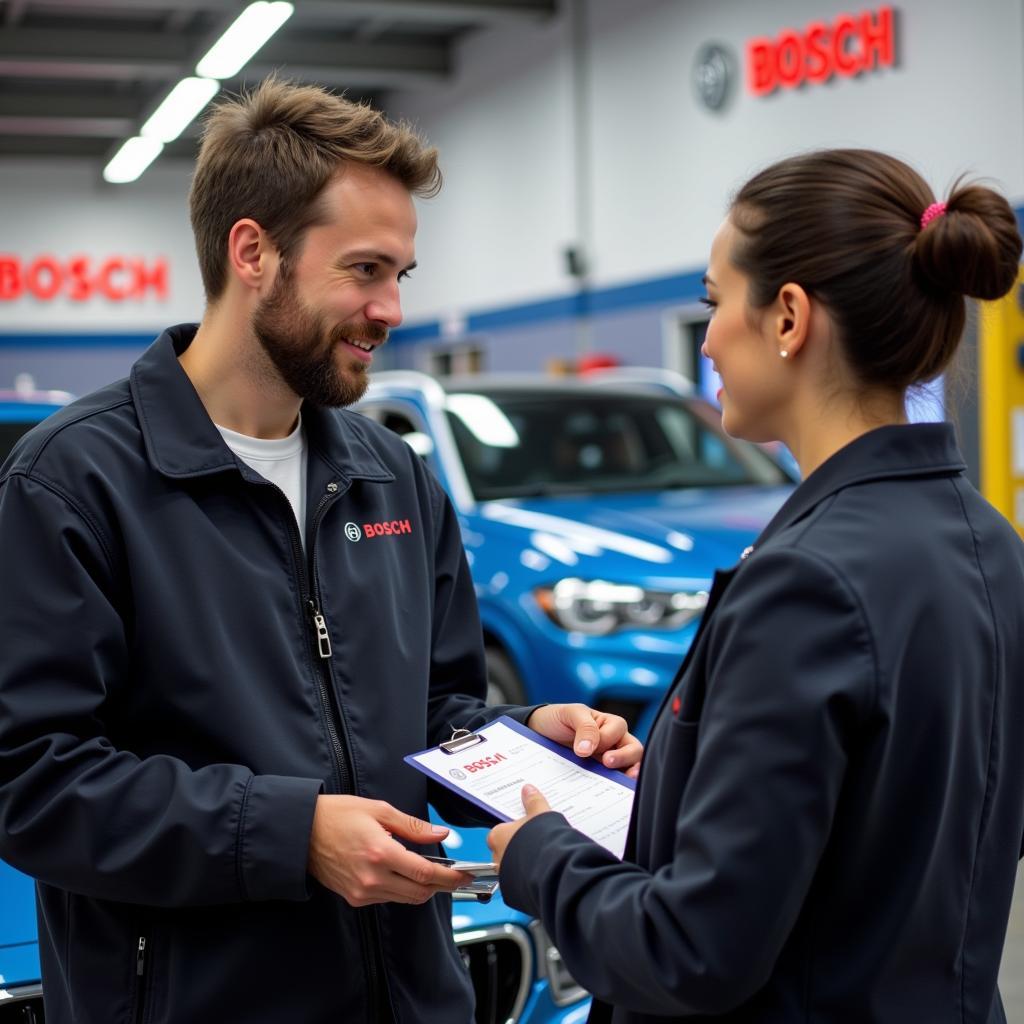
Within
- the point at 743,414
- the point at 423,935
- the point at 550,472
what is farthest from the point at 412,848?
the point at 550,472

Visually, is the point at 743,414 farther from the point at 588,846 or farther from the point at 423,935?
the point at 423,935

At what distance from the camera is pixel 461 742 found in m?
1.67

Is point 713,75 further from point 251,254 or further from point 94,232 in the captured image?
point 251,254

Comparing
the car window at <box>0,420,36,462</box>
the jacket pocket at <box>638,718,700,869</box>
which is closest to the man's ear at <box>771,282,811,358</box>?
the jacket pocket at <box>638,718,700,869</box>

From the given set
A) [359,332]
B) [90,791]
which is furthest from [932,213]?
[90,791]

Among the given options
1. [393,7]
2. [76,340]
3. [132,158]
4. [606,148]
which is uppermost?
[393,7]

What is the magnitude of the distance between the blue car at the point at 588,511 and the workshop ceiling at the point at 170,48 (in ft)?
20.2

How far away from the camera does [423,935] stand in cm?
169

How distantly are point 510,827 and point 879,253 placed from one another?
65 cm

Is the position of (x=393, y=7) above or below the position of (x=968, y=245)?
above

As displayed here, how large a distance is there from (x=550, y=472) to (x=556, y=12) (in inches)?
Answer: 342

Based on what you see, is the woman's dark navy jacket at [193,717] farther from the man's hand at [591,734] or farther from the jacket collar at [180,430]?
the man's hand at [591,734]

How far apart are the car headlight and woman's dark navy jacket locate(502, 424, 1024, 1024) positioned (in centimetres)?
289

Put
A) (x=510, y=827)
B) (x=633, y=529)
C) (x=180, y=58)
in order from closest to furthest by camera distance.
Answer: (x=510, y=827) < (x=633, y=529) < (x=180, y=58)
